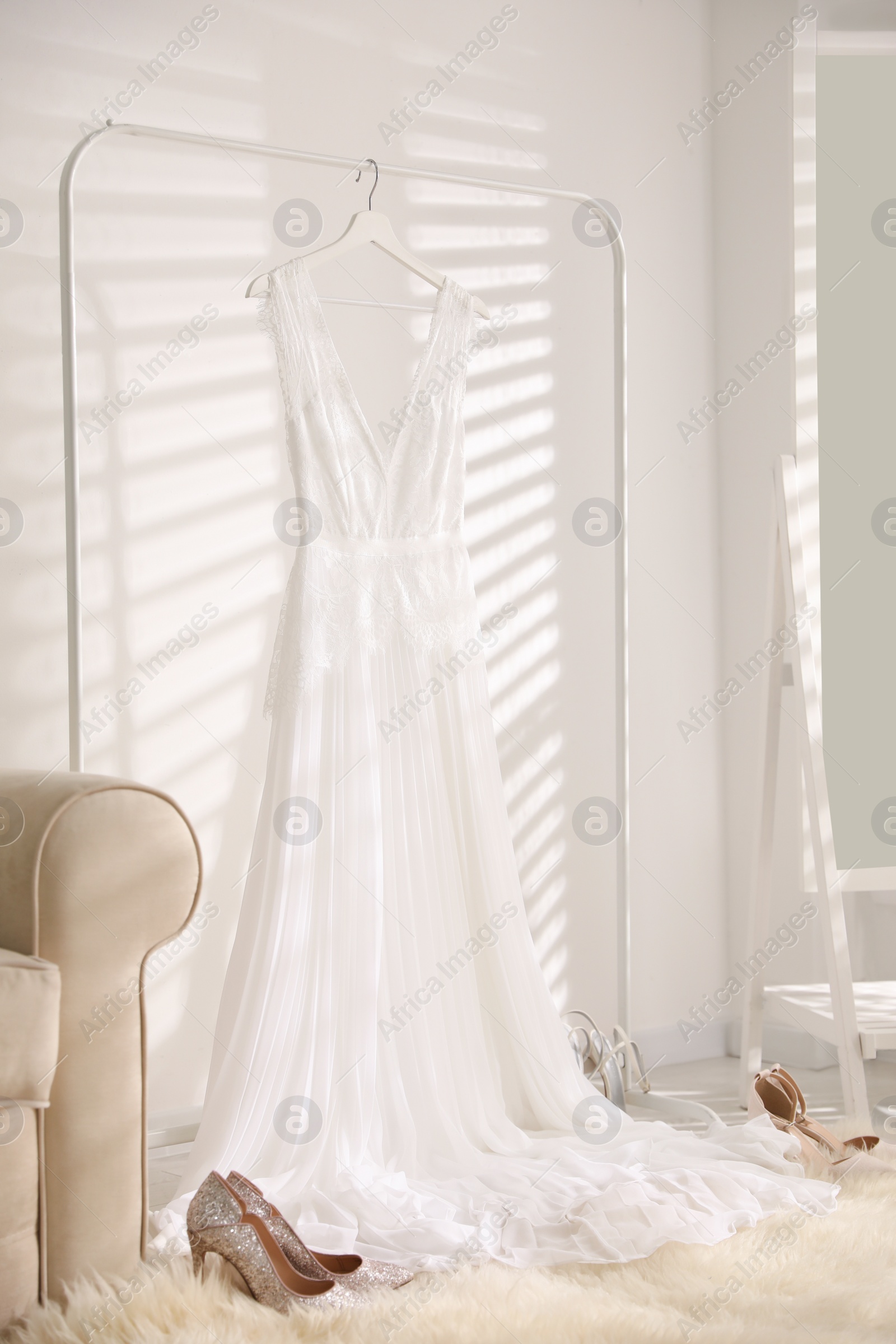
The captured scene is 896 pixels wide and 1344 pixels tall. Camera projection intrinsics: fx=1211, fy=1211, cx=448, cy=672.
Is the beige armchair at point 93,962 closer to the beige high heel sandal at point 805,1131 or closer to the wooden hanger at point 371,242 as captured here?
the wooden hanger at point 371,242

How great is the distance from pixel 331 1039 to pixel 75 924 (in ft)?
1.91

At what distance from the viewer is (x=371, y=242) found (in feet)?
7.15

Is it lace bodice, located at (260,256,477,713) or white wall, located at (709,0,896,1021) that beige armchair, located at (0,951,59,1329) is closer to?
lace bodice, located at (260,256,477,713)

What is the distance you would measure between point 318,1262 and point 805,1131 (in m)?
0.96

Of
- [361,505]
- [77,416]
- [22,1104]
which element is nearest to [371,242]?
[361,505]

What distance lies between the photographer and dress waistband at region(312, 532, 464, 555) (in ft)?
6.77

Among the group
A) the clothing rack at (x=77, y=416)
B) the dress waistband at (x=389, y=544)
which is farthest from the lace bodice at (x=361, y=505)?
the clothing rack at (x=77, y=416)

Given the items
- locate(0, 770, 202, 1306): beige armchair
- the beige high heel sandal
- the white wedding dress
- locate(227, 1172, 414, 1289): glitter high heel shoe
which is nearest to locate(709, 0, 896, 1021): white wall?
the beige high heel sandal

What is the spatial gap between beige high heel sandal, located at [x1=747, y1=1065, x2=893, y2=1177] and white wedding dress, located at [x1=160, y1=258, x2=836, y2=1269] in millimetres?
55

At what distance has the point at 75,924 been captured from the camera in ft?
5.01

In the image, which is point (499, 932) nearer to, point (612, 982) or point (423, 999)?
point (423, 999)

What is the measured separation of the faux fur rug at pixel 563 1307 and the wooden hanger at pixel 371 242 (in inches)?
60.2

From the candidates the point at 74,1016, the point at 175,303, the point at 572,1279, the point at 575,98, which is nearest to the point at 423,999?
the point at 572,1279

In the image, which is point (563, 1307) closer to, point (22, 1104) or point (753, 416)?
point (22, 1104)
